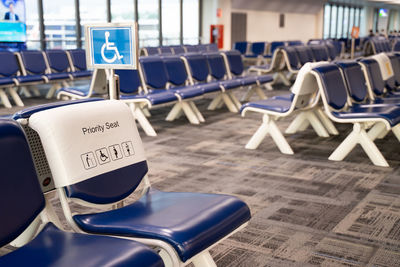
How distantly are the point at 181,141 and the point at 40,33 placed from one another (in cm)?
710

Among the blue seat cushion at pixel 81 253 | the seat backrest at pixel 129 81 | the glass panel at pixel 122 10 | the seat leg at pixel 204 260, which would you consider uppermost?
the glass panel at pixel 122 10

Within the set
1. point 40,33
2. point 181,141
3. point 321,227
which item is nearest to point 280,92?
point 181,141

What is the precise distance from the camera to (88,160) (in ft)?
6.63

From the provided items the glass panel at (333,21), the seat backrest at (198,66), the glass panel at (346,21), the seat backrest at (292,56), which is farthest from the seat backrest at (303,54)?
the glass panel at (346,21)

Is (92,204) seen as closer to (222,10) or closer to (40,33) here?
(40,33)

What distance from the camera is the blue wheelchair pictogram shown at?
2805 millimetres

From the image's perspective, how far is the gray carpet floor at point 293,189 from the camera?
104 inches

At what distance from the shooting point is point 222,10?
16.5m

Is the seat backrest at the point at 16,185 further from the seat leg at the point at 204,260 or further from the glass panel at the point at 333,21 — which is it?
the glass panel at the point at 333,21

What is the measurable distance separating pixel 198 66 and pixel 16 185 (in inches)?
216

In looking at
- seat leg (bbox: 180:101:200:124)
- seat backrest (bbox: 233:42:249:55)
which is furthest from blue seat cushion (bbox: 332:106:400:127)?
seat backrest (bbox: 233:42:249:55)

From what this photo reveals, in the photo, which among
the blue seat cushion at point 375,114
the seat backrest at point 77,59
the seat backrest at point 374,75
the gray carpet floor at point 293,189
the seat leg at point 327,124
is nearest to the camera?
the gray carpet floor at point 293,189

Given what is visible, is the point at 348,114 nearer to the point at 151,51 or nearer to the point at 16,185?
the point at 16,185

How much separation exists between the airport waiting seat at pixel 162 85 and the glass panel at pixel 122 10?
6993 millimetres
